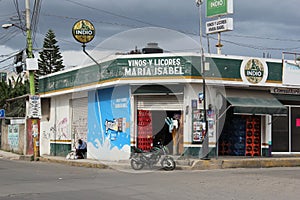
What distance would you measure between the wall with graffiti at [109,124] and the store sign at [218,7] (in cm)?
765

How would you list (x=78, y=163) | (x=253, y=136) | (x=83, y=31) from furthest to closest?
(x=253, y=136) → (x=83, y=31) → (x=78, y=163)

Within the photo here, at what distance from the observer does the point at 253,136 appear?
2516 cm

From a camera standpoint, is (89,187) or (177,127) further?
(177,127)

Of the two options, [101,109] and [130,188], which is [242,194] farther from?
[101,109]

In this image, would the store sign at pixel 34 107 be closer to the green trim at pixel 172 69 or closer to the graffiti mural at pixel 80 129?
the graffiti mural at pixel 80 129

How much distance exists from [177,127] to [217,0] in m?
8.73

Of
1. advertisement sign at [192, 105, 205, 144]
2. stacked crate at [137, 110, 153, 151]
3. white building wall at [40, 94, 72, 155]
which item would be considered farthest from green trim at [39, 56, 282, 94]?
white building wall at [40, 94, 72, 155]

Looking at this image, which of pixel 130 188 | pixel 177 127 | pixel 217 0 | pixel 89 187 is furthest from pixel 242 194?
pixel 217 0

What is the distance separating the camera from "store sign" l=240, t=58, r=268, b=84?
23.9m

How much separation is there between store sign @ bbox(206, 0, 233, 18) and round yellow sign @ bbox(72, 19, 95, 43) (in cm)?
729

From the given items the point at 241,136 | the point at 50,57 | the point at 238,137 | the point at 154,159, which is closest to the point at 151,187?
the point at 154,159

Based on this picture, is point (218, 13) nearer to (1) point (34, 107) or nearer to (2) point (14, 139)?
(1) point (34, 107)

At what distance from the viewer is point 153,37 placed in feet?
63.1

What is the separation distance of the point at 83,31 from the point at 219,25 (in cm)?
778
